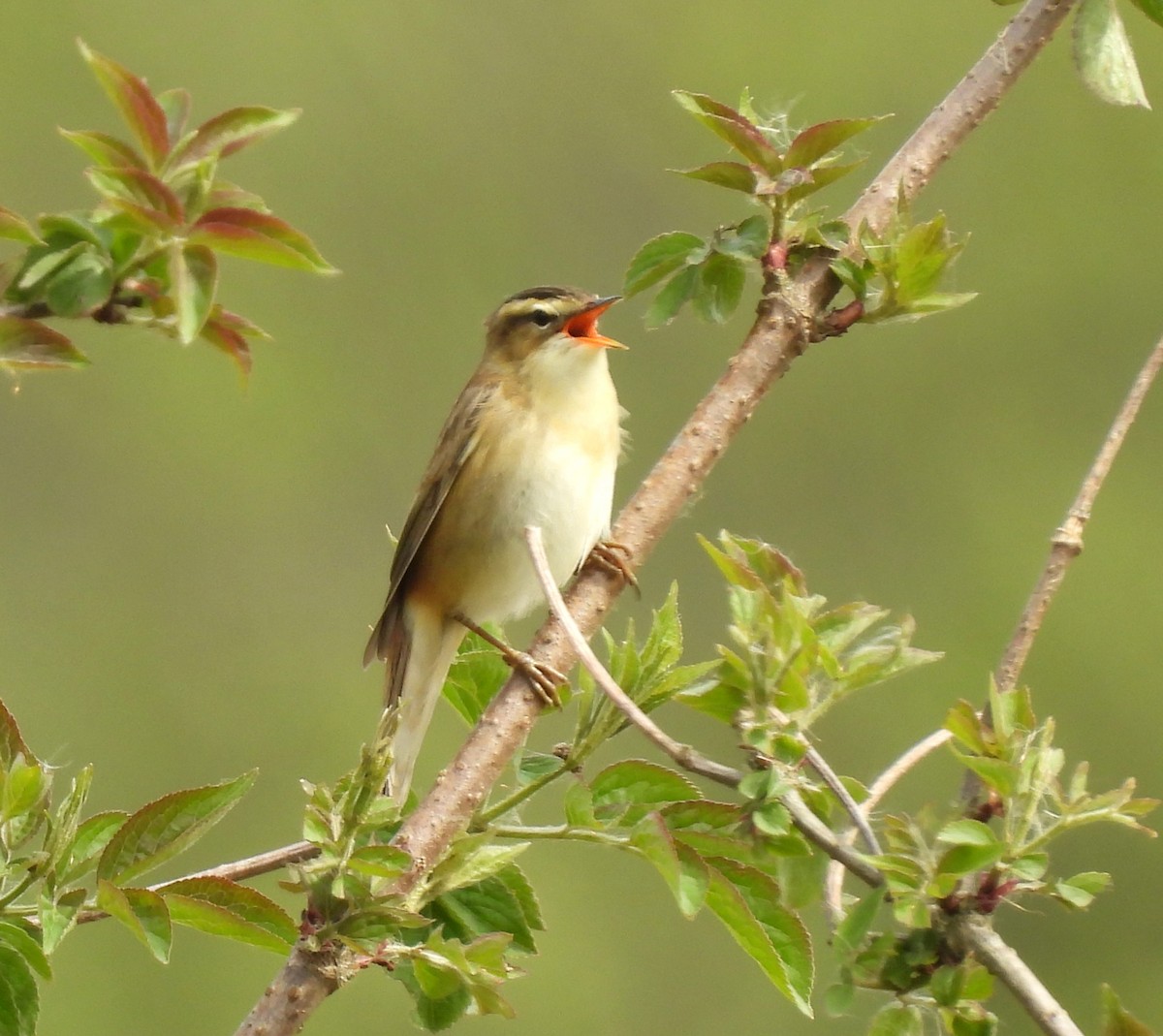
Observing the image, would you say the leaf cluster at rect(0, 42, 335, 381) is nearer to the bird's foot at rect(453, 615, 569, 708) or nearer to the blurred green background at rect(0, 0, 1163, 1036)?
the bird's foot at rect(453, 615, 569, 708)

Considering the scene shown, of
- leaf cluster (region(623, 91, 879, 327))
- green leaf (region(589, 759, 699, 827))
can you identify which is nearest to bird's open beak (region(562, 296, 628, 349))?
A: leaf cluster (region(623, 91, 879, 327))

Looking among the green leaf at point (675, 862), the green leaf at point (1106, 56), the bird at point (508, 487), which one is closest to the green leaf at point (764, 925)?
the green leaf at point (675, 862)

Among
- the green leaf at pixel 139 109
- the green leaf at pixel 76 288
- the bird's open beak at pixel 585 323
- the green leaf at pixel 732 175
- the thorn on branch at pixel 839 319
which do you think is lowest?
the green leaf at pixel 76 288

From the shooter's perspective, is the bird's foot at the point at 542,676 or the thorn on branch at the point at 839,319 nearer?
the bird's foot at the point at 542,676

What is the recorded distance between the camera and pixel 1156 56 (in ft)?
45.0

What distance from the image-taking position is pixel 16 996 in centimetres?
93

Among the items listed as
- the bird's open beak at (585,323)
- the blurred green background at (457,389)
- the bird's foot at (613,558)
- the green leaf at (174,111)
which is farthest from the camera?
the blurred green background at (457,389)

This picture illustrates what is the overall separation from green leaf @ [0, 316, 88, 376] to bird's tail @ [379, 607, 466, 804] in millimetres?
974

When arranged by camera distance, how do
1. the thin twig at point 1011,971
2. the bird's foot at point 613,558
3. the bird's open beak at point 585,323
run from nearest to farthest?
the thin twig at point 1011,971
the bird's foot at point 613,558
the bird's open beak at point 585,323

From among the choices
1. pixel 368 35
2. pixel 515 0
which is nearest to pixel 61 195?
pixel 368 35

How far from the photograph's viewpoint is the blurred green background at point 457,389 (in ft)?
33.4

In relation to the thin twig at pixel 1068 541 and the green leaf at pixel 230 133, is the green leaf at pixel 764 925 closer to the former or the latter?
the thin twig at pixel 1068 541

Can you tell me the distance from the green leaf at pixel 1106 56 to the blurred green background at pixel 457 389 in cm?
734

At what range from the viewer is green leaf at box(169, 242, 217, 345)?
37.1 inches
